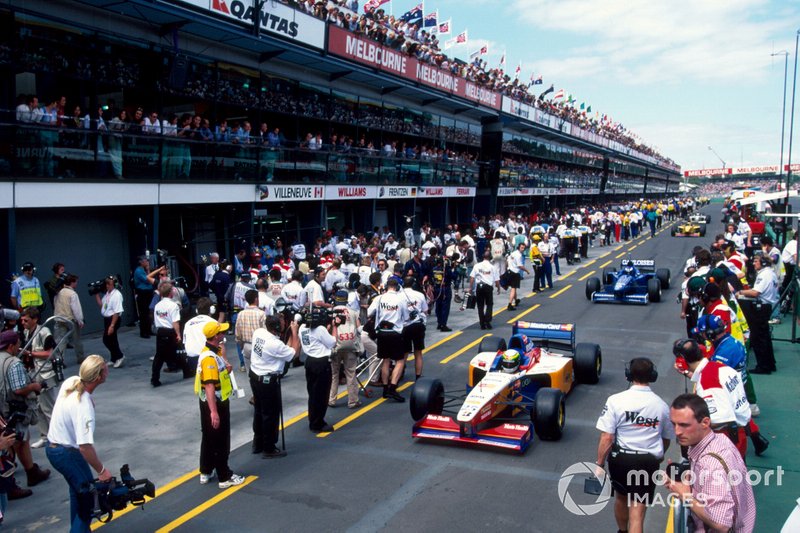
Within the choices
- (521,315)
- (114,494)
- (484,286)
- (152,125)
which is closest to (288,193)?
(152,125)

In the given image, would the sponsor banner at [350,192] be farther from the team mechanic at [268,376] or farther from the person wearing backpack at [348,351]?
the team mechanic at [268,376]

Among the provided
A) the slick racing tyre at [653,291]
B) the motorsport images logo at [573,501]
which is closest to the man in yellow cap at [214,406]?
the motorsport images logo at [573,501]

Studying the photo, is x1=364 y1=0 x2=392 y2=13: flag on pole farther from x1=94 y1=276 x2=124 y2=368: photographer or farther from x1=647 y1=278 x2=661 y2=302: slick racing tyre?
x1=94 y1=276 x2=124 y2=368: photographer

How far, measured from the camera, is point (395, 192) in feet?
87.8

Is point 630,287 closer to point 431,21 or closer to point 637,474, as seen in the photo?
point 637,474

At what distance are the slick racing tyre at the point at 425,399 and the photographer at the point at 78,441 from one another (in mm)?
4075

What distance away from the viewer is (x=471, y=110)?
3556 cm

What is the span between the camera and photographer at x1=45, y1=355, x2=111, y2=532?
5.23 meters

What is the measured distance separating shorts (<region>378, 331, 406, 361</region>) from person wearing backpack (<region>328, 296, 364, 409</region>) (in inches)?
13.9

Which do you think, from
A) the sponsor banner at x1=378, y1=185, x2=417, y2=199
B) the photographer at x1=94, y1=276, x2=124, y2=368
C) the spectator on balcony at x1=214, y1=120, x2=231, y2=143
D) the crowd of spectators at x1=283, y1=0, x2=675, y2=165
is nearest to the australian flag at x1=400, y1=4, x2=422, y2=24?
the crowd of spectators at x1=283, y1=0, x2=675, y2=165

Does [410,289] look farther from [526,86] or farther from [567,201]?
[567,201]

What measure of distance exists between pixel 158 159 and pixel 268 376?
949 cm

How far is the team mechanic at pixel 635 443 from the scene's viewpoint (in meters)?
5.12

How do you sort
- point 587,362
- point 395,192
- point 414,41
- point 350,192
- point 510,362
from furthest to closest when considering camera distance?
point 414,41
point 395,192
point 350,192
point 587,362
point 510,362
